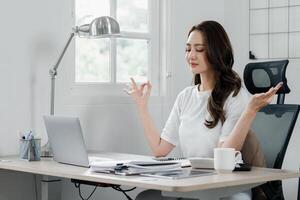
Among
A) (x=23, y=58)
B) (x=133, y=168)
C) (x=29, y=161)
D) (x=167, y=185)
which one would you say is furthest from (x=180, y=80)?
(x=167, y=185)

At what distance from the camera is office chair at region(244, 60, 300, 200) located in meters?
2.93

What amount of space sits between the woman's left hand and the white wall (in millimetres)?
1435

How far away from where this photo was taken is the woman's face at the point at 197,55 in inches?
116

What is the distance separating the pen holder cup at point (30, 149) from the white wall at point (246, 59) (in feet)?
5.77

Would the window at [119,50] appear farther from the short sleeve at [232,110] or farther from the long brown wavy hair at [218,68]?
the short sleeve at [232,110]

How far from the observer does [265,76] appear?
3125 millimetres

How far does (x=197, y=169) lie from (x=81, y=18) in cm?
148

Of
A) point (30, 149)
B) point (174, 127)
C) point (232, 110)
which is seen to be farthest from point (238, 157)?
point (30, 149)

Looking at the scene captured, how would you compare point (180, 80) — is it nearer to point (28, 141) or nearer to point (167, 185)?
A: point (28, 141)

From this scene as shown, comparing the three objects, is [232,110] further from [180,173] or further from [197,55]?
[180,173]

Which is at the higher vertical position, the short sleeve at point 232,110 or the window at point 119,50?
the window at point 119,50

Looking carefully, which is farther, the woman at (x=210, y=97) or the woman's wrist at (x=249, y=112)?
the woman at (x=210, y=97)

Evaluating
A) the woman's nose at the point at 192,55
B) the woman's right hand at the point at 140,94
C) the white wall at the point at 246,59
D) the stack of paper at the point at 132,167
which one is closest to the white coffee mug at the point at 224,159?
the stack of paper at the point at 132,167

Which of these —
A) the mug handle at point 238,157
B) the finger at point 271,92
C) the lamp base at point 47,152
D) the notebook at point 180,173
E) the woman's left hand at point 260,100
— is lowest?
the lamp base at point 47,152
